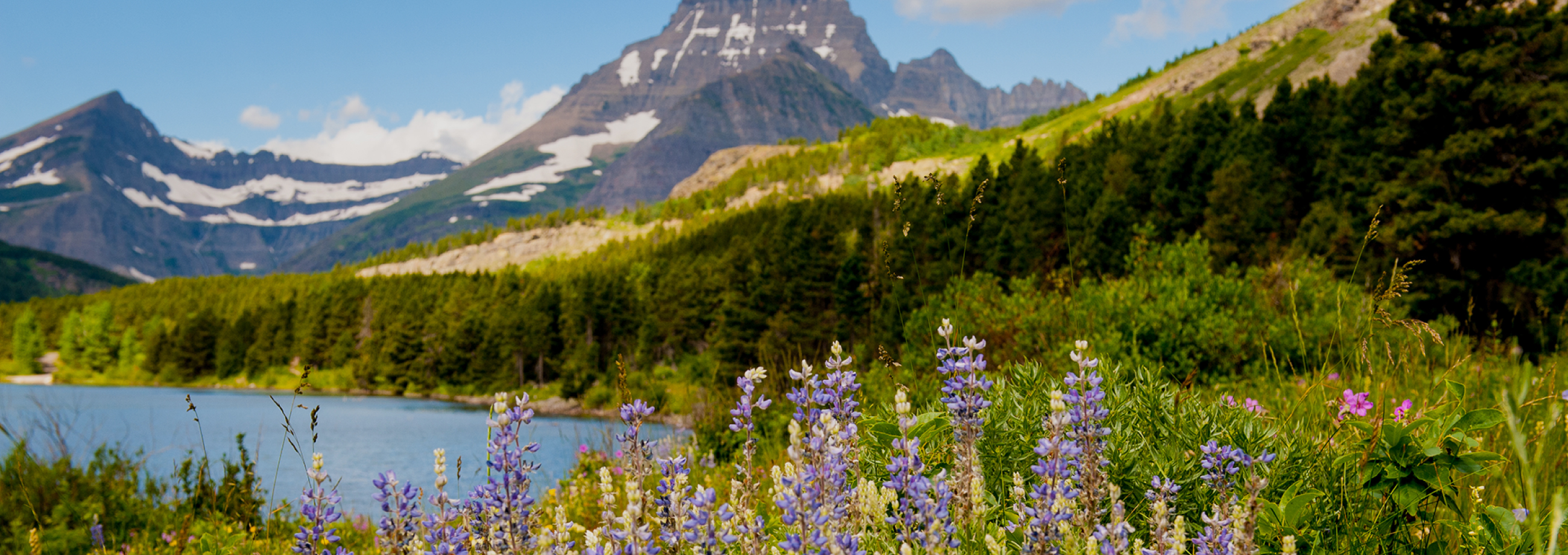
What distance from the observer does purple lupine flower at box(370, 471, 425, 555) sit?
6.81 ft

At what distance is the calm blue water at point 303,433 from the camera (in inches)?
314

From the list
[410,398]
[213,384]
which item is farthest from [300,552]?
[213,384]

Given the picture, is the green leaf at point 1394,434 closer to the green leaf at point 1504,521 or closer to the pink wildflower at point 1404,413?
the green leaf at point 1504,521

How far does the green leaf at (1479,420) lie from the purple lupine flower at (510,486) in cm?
269

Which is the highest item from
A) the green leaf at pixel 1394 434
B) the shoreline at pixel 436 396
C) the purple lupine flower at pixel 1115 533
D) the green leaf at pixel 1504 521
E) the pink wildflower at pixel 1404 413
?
the purple lupine flower at pixel 1115 533

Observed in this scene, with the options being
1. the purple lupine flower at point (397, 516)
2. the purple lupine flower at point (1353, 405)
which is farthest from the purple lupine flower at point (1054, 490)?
the purple lupine flower at point (1353, 405)

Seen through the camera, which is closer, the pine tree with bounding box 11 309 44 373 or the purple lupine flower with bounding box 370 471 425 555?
the purple lupine flower with bounding box 370 471 425 555

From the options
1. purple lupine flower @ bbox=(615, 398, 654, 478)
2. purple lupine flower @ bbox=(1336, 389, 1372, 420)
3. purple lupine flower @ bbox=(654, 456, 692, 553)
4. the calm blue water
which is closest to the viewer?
purple lupine flower @ bbox=(654, 456, 692, 553)

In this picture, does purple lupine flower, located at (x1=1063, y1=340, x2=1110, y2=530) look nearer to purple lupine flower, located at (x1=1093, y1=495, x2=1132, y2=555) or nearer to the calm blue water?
purple lupine flower, located at (x1=1093, y1=495, x2=1132, y2=555)

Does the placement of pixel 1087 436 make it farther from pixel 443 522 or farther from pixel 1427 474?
pixel 443 522

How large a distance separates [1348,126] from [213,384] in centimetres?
11386

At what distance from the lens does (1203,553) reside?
1.91 metres

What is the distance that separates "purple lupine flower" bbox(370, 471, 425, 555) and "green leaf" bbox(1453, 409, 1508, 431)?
3.09 metres

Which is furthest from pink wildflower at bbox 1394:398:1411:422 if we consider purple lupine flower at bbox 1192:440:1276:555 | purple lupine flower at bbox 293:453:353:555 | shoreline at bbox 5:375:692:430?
shoreline at bbox 5:375:692:430
